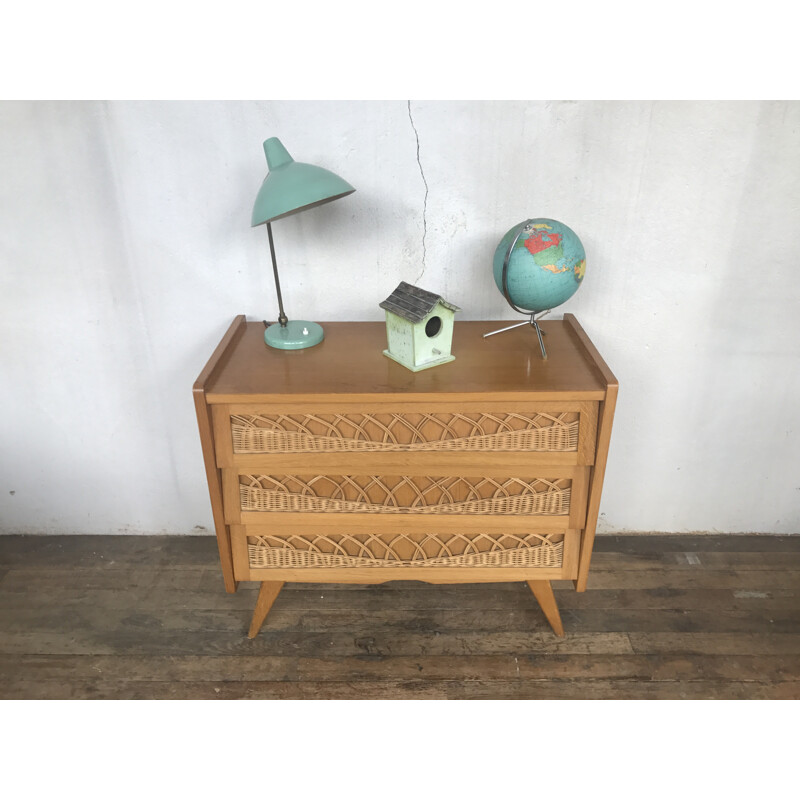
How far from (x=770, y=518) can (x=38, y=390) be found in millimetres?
2857

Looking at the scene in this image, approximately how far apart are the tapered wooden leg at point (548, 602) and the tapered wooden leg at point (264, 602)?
33.2 inches

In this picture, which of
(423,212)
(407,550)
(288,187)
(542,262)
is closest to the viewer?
(288,187)

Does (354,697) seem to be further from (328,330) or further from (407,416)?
(328,330)

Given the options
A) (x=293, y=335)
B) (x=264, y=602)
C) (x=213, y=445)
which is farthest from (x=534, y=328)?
(x=264, y=602)

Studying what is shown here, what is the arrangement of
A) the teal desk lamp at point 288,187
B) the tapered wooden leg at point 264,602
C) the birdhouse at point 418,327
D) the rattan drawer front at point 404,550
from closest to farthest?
the teal desk lamp at point 288,187 → the birdhouse at point 418,327 → the rattan drawer front at point 404,550 → the tapered wooden leg at point 264,602

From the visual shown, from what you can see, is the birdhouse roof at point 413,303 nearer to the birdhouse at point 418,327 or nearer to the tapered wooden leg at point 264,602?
the birdhouse at point 418,327

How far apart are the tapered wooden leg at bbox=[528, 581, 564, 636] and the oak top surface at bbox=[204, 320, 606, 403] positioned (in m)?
0.73

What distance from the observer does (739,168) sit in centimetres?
201

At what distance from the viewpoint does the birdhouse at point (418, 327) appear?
5.88 ft

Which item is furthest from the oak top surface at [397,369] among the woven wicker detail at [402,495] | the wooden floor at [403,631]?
the wooden floor at [403,631]

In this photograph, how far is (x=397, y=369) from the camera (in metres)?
1.87

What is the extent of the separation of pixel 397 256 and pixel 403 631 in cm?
126

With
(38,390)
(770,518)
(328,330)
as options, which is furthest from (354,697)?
(770,518)

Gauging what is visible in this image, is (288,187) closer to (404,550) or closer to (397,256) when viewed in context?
(397,256)
